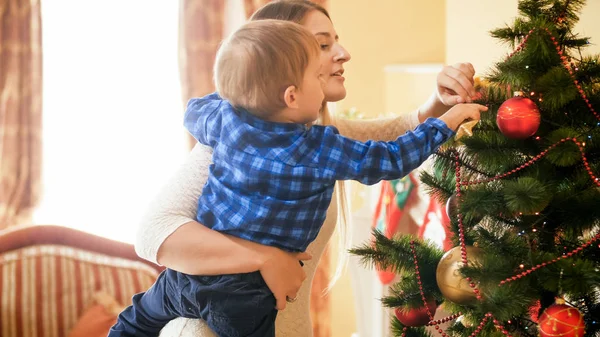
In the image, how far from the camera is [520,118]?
1093 millimetres

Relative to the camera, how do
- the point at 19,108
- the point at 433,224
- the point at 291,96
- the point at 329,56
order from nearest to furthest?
1. the point at 291,96
2. the point at 329,56
3. the point at 433,224
4. the point at 19,108

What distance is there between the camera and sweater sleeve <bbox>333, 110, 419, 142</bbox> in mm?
1793

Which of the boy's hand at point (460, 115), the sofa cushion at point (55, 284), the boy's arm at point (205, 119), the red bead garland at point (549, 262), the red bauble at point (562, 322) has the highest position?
the boy's hand at point (460, 115)

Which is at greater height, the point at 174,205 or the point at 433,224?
the point at 174,205

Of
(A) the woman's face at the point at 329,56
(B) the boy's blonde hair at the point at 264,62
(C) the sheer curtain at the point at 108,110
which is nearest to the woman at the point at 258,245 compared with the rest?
(A) the woman's face at the point at 329,56

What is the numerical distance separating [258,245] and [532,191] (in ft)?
1.69

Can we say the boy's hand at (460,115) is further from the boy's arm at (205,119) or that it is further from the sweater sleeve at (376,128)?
the sweater sleeve at (376,128)

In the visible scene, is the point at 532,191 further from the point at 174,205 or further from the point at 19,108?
the point at 19,108

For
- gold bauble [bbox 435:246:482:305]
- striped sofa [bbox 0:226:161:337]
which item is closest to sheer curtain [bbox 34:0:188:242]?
striped sofa [bbox 0:226:161:337]

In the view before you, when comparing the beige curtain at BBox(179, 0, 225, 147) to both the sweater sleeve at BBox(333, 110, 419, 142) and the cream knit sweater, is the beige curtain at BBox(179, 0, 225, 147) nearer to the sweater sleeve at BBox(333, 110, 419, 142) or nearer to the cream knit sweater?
the sweater sleeve at BBox(333, 110, 419, 142)

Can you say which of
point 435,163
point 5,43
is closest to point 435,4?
point 5,43

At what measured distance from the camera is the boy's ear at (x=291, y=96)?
1.23 m

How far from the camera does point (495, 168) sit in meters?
1.20

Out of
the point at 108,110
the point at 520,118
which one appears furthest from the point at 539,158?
the point at 108,110
